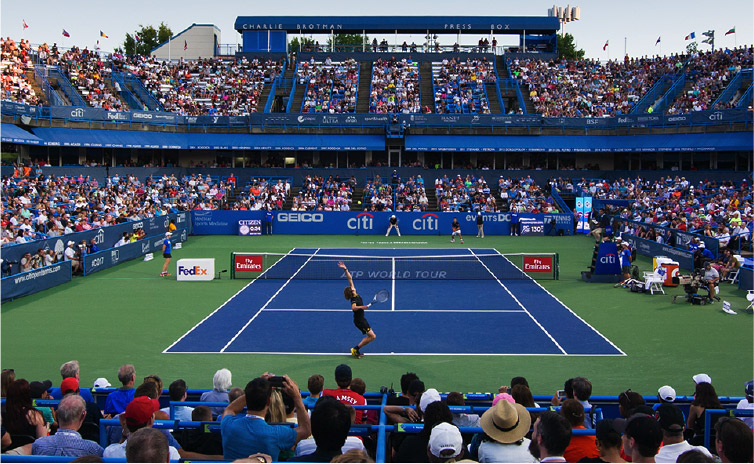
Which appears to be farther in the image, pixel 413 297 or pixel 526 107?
pixel 526 107

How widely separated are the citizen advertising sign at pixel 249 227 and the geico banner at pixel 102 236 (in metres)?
3.59

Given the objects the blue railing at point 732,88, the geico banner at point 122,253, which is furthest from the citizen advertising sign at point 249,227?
the blue railing at point 732,88

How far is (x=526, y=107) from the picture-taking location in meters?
58.0

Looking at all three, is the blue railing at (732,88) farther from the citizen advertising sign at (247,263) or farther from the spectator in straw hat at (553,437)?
the spectator in straw hat at (553,437)

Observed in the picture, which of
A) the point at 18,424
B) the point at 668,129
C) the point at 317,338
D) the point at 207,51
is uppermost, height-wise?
the point at 207,51

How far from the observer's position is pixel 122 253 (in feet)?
101

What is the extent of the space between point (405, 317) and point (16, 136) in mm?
33977

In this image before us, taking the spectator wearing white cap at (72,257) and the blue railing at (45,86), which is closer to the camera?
the spectator wearing white cap at (72,257)

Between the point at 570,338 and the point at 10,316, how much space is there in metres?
15.9

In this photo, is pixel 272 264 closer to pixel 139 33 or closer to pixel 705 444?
pixel 705 444

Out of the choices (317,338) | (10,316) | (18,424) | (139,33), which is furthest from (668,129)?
(139,33)

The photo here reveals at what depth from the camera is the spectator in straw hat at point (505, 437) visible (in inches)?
220

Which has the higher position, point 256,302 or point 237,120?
point 237,120

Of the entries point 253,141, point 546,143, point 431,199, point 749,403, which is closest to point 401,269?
point 749,403
